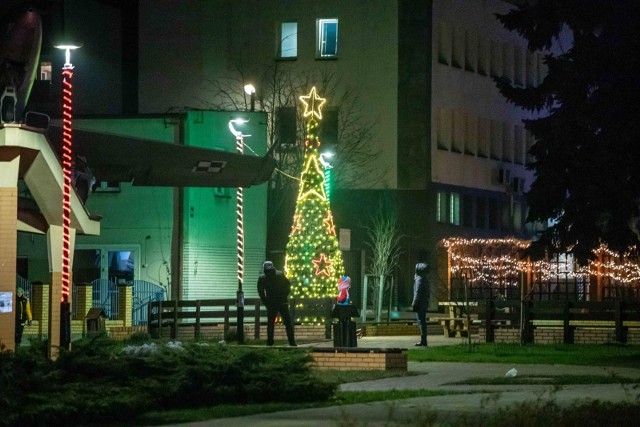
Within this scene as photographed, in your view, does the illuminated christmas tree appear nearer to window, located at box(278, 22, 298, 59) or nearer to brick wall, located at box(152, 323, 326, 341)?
brick wall, located at box(152, 323, 326, 341)

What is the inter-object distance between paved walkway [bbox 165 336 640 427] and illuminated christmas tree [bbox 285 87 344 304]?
1332 centimetres

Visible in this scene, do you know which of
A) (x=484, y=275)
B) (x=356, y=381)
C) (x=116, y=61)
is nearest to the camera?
(x=356, y=381)

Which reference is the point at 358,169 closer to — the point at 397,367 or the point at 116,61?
the point at 116,61

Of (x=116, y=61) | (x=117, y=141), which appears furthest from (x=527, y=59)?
(x=117, y=141)

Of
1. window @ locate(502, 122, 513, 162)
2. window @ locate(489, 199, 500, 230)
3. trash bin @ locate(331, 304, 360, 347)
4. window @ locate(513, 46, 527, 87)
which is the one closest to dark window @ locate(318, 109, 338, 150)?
window @ locate(489, 199, 500, 230)

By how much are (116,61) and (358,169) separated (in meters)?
12.1

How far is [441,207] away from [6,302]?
3676 centimetres

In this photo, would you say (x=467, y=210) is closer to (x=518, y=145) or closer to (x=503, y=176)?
(x=503, y=176)

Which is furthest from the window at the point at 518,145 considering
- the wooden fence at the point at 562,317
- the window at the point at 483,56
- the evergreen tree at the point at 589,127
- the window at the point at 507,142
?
the evergreen tree at the point at 589,127

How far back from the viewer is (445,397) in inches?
794

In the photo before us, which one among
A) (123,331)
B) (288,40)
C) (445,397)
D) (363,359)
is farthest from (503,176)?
(445,397)

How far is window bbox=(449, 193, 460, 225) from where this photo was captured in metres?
63.2

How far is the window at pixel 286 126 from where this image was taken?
197ft

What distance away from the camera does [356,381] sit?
23250 millimetres
